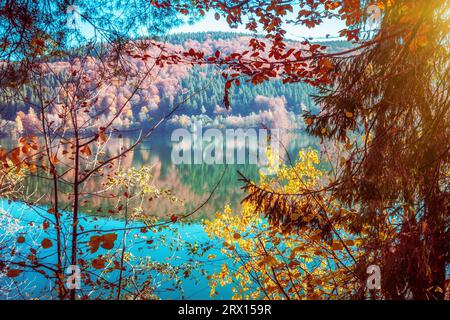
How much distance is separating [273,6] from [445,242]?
3.00m

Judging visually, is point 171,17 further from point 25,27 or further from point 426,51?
point 426,51

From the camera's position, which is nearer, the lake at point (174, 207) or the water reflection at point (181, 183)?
the lake at point (174, 207)

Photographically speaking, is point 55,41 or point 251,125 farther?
point 251,125

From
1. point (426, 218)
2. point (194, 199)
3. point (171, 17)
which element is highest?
point (171, 17)

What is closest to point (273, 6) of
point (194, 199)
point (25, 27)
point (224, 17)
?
point (224, 17)

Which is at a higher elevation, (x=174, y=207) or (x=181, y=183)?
(x=181, y=183)

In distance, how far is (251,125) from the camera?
56.1 metres

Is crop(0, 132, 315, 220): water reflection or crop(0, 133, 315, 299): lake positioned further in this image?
crop(0, 132, 315, 220): water reflection

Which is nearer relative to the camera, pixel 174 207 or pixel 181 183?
pixel 174 207

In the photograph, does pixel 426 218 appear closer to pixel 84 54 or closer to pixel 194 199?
pixel 84 54
